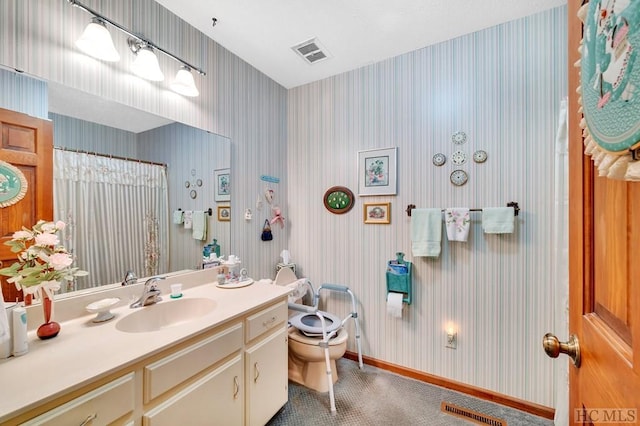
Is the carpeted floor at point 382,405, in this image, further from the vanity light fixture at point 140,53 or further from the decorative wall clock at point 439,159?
the vanity light fixture at point 140,53

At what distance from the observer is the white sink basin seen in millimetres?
1270

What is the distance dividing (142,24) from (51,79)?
25.0 inches

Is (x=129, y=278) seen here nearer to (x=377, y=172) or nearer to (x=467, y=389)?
(x=377, y=172)

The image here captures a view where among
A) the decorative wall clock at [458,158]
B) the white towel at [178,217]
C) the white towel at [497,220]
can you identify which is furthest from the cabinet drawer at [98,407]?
the decorative wall clock at [458,158]

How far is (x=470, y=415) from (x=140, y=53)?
309 cm

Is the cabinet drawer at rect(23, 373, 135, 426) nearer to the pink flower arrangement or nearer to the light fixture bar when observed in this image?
the pink flower arrangement

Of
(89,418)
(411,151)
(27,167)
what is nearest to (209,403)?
(89,418)

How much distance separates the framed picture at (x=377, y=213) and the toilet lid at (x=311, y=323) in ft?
2.96

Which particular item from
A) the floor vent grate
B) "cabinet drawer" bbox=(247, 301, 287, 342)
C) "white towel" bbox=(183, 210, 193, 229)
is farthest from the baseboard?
"white towel" bbox=(183, 210, 193, 229)

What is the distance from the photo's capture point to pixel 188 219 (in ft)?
5.90

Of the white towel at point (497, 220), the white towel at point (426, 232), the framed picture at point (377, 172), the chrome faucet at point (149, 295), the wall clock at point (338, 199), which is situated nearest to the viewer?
the chrome faucet at point (149, 295)

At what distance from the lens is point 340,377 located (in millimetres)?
2105

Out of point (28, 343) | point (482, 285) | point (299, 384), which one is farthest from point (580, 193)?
point (299, 384)

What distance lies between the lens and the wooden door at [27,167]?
105 cm
